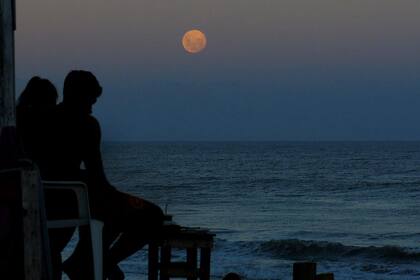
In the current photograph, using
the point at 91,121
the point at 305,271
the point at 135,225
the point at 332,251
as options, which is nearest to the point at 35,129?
the point at 91,121

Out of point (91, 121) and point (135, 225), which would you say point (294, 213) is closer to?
point (135, 225)

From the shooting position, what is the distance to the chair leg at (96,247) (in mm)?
4371

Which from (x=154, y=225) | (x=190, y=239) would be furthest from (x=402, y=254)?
(x=154, y=225)

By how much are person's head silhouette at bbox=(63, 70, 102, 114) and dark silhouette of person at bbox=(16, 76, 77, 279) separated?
0.14 m

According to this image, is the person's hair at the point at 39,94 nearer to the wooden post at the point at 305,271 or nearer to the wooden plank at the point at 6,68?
the wooden plank at the point at 6,68

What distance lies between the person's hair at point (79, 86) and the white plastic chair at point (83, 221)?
73 centimetres

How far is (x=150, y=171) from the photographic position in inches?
3022

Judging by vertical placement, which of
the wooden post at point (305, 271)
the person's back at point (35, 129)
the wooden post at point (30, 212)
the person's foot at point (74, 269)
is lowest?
the wooden post at point (305, 271)

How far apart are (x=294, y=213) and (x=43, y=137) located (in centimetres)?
3450

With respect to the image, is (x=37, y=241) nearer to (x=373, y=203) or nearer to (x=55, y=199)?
(x=55, y=199)

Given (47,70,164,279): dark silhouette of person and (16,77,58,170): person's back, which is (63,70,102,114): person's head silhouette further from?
(16,77,58,170): person's back

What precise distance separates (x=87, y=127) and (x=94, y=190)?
0.36 m

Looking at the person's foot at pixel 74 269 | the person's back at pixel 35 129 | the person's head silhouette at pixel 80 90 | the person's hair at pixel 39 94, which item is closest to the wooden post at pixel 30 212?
the person's back at pixel 35 129

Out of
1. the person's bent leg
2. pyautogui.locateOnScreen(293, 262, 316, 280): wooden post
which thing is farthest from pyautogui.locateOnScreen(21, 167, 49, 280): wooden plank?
pyautogui.locateOnScreen(293, 262, 316, 280): wooden post
